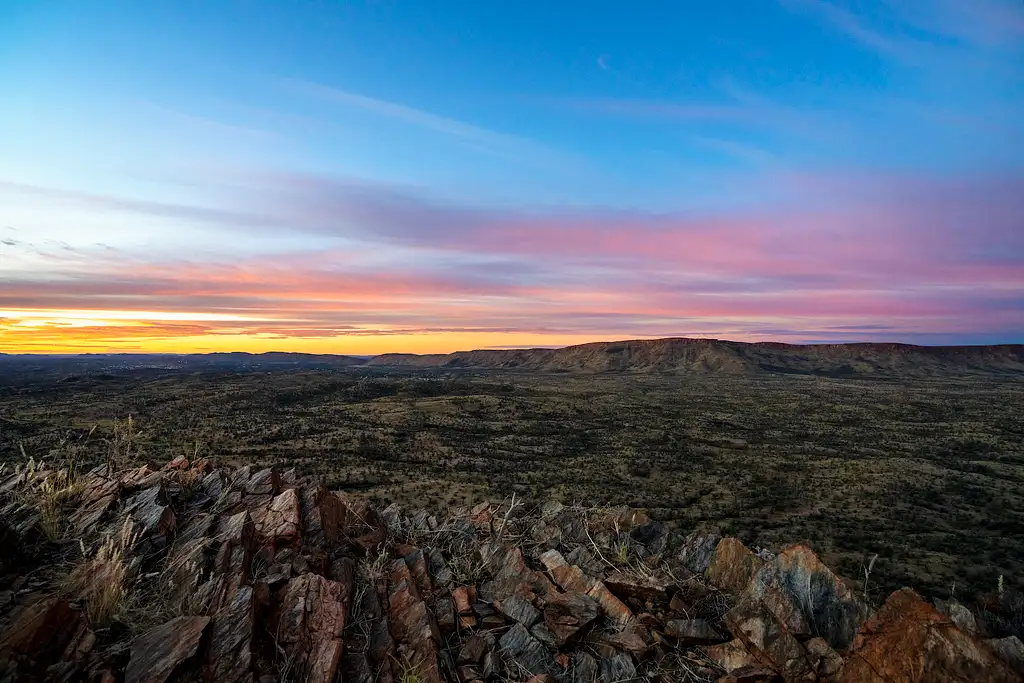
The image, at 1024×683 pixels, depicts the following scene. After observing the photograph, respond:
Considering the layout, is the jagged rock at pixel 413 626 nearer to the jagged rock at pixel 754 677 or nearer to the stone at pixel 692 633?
the stone at pixel 692 633

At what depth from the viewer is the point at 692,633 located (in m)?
5.23

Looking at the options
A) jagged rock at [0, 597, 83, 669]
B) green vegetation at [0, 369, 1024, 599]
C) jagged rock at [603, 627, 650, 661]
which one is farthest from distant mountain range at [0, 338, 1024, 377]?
jagged rock at [0, 597, 83, 669]

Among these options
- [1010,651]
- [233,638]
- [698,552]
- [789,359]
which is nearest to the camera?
[1010,651]

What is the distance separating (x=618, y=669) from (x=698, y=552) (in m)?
2.52

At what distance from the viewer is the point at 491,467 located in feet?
97.1

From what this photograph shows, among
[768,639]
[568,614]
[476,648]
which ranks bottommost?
[476,648]

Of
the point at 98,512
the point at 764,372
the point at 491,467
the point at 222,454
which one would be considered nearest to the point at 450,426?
the point at 491,467

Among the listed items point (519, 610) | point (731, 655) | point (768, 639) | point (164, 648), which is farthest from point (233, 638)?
point (768, 639)

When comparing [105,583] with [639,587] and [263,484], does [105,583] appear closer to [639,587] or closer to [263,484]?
[263,484]

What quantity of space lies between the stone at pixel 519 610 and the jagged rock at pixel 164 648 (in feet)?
9.50

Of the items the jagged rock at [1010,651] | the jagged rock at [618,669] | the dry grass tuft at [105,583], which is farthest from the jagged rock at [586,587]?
the dry grass tuft at [105,583]

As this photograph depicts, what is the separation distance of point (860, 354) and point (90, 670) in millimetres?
196342

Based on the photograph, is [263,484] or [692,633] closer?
[692,633]

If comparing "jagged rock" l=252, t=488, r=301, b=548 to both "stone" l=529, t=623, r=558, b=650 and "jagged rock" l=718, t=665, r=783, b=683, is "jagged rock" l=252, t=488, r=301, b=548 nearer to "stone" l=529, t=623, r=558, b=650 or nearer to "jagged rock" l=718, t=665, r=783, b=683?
"stone" l=529, t=623, r=558, b=650
